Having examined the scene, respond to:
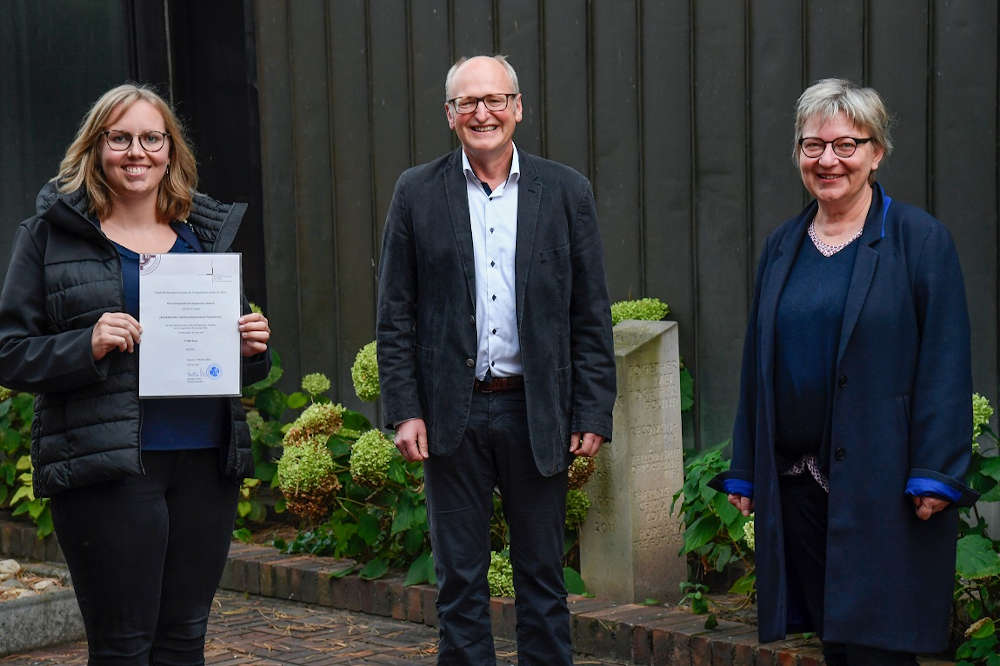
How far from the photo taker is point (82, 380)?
3604 millimetres

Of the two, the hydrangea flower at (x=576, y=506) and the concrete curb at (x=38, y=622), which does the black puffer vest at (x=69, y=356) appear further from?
the concrete curb at (x=38, y=622)

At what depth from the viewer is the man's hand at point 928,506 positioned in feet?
11.7


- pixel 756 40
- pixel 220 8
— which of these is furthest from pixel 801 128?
pixel 220 8

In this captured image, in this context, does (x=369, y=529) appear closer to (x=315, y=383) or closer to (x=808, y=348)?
(x=315, y=383)

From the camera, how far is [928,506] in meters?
3.59

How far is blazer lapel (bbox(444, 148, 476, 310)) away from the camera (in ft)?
14.2

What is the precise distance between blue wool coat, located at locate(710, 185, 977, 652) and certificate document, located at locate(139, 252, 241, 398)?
161 cm

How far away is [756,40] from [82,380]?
3595mm

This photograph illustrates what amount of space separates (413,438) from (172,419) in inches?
33.7

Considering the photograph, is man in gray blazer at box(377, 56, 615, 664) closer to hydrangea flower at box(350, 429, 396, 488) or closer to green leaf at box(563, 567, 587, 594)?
green leaf at box(563, 567, 587, 594)

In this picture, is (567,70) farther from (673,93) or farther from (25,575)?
(25,575)

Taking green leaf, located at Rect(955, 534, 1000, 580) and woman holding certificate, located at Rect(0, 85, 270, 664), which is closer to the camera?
woman holding certificate, located at Rect(0, 85, 270, 664)

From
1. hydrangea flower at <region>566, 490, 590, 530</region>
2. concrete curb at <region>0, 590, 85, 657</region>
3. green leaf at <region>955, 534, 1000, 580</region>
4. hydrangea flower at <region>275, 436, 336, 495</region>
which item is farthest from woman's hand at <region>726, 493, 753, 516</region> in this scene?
concrete curb at <region>0, 590, 85, 657</region>

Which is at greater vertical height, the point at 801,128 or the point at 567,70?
the point at 567,70
